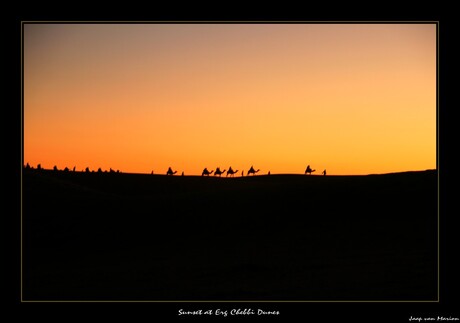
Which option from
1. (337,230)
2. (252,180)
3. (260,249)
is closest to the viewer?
(260,249)

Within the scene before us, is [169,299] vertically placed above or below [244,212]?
below

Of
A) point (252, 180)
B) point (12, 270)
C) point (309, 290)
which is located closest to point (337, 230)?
point (309, 290)

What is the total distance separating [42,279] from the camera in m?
20.0

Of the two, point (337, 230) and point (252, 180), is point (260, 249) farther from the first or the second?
point (252, 180)

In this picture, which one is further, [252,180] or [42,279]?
[252,180]

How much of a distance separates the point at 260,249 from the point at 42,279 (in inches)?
290

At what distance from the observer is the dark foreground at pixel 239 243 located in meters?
17.6

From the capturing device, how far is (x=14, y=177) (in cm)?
1695

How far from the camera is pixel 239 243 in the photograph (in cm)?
2459

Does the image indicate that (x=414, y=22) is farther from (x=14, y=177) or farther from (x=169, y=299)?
(x=14, y=177)

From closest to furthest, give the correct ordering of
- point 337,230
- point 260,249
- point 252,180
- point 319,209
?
point 260,249 → point 337,230 → point 319,209 → point 252,180

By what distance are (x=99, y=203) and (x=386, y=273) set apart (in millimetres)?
18173

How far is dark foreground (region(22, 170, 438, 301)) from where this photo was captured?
17641 millimetres

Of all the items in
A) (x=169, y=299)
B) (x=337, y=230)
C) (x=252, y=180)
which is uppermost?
(x=252, y=180)
